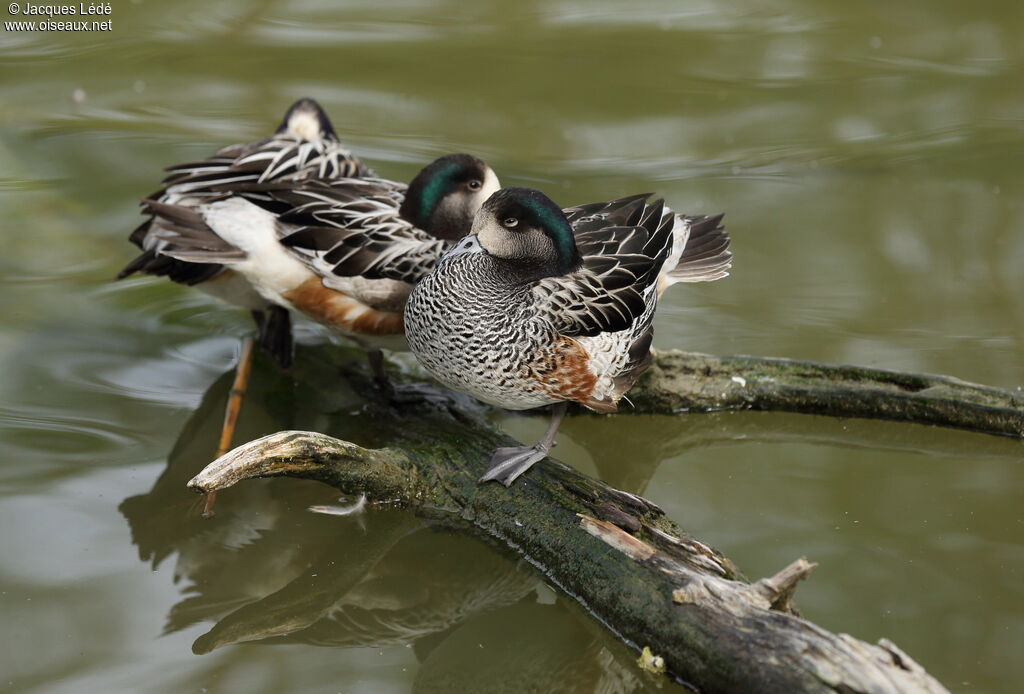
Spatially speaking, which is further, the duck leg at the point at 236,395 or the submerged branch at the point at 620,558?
the duck leg at the point at 236,395

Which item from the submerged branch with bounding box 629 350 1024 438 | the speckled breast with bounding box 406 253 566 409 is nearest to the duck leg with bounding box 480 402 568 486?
the speckled breast with bounding box 406 253 566 409

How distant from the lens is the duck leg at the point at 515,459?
4.35 metres

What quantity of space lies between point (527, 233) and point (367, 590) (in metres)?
1.46

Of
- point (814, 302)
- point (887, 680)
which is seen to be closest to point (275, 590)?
point (887, 680)

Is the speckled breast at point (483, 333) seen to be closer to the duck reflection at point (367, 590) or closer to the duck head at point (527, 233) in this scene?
the duck head at point (527, 233)

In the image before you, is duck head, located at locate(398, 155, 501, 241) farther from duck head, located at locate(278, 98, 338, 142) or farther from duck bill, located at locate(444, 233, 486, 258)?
duck head, located at locate(278, 98, 338, 142)

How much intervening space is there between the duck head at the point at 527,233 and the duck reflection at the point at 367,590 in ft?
3.58

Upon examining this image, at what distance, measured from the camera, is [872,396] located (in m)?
5.20

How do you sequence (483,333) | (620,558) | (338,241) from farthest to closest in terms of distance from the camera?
(338,241), (483,333), (620,558)

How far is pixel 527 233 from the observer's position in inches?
170

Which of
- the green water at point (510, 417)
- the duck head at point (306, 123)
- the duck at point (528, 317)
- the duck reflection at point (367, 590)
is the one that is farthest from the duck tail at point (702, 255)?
the duck head at point (306, 123)

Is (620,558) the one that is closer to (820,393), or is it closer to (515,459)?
(515,459)

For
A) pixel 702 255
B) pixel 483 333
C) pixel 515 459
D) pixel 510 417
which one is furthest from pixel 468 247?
pixel 702 255

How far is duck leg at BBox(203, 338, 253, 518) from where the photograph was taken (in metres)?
5.01
